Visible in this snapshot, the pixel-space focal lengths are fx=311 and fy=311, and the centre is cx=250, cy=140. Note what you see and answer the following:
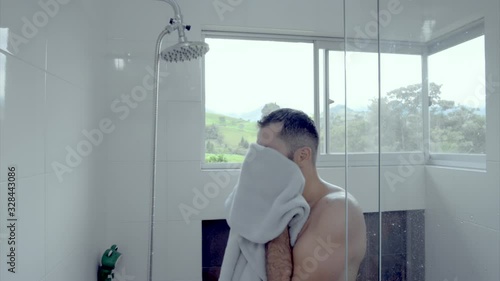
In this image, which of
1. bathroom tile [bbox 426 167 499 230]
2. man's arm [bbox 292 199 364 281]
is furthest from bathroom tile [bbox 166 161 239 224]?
bathroom tile [bbox 426 167 499 230]

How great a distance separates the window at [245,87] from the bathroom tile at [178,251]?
0.34 meters

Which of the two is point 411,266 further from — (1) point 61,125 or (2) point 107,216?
(2) point 107,216

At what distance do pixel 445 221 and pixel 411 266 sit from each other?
12 centimetres

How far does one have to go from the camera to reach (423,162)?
0.68m

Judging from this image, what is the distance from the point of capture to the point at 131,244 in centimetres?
133

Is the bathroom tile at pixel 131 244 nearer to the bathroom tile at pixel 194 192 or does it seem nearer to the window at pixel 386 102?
the bathroom tile at pixel 194 192

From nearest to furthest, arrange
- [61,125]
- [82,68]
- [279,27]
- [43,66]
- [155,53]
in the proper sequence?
[43,66]
[61,125]
[82,68]
[155,53]
[279,27]

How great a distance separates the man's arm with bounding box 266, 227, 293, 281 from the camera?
0.81 meters

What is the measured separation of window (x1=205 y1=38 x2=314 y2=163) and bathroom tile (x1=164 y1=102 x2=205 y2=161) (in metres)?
0.12

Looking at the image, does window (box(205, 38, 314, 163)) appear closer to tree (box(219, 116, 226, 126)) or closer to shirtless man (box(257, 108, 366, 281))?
tree (box(219, 116, 226, 126))

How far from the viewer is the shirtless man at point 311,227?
0.77m

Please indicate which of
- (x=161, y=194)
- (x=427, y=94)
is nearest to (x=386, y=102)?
(x=427, y=94)

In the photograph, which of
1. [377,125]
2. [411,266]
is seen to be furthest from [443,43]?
[411,266]

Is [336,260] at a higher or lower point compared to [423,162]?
lower
